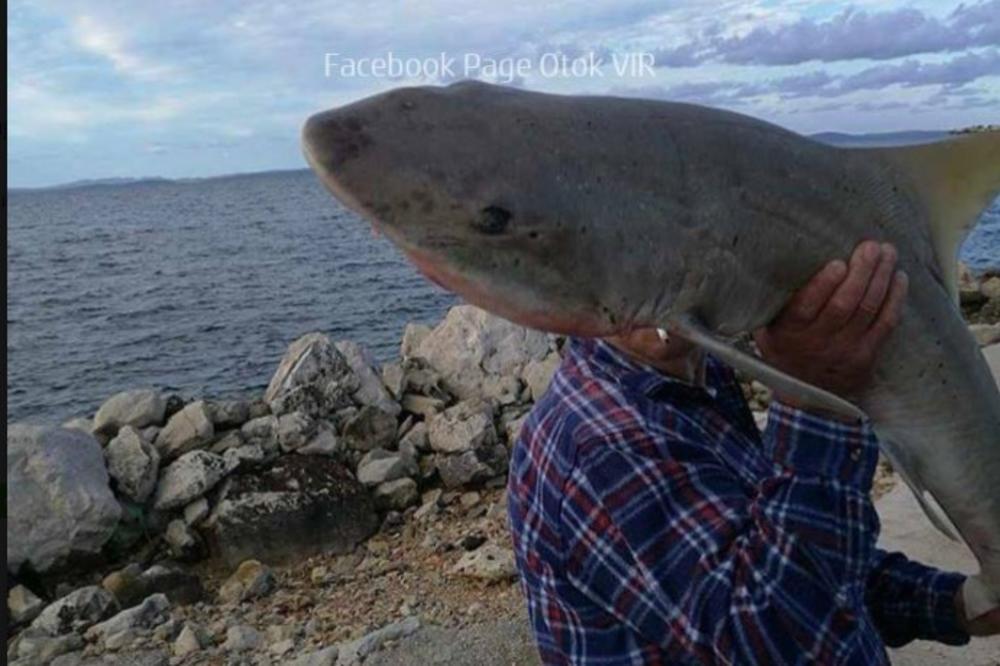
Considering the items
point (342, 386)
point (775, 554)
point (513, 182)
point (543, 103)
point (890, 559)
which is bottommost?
point (342, 386)

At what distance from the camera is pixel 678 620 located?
221 centimetres

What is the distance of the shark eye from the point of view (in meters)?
1.97

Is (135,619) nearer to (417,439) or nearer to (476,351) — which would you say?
(417,439)

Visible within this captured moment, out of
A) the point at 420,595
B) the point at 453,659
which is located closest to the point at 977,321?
the point at 420,595

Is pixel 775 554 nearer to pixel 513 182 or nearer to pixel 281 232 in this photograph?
pixel 513 182

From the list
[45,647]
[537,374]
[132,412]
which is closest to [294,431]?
[132,412]

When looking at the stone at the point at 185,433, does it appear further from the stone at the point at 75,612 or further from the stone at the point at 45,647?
the stone at the point at 45,647

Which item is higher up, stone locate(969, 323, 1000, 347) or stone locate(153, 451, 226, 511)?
stone locate(969, 323, 1000, 347)

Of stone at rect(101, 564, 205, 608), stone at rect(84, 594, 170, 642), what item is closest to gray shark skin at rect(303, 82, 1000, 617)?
stone at rect(84, 594, 170, 642)

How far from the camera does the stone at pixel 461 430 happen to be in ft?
34.5

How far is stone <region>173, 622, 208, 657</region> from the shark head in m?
5.81

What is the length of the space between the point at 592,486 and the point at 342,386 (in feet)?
32.3

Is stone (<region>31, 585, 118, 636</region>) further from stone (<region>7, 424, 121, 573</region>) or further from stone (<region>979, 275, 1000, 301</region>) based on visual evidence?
stone (<region>979, 275, 1000, 301</region>)

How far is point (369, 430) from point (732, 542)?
9101 mm
